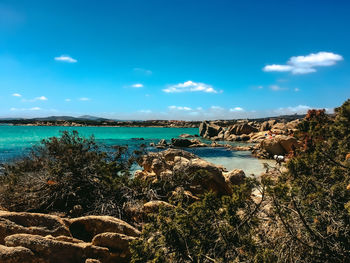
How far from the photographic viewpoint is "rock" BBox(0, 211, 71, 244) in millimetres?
3801

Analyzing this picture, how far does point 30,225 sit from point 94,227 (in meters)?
1.09

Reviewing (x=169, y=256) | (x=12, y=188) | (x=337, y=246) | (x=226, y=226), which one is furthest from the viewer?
(x=12, y=188)

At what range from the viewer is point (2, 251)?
120 inches

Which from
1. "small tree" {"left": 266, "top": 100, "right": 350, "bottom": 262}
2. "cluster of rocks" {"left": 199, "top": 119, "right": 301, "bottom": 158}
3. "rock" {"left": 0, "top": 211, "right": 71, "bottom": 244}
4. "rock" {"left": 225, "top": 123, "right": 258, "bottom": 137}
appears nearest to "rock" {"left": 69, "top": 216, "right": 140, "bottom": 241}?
"rock" {"left": 0, "top": 211, "right": 71, "bottom": 244}

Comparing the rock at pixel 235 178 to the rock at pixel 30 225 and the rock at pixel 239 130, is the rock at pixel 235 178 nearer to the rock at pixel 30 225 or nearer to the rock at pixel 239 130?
the rock at pixel 30 225

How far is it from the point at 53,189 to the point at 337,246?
6553 mm

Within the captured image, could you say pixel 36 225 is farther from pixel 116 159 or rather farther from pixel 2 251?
pixel 116 159

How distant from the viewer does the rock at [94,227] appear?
14.4 feet

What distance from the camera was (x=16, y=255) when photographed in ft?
10.2

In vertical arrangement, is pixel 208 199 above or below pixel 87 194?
above

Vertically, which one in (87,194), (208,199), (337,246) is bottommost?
(87,194)

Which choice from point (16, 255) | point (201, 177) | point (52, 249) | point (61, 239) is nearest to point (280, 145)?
point (201, 177)

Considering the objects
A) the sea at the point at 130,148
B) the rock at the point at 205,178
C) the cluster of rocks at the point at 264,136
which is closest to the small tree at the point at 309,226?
the rock at the point at 205,178

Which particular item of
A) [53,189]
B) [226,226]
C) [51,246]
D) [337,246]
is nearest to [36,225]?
[51,246]
